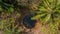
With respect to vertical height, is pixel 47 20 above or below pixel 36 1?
below

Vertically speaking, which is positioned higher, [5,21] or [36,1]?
[36,1]

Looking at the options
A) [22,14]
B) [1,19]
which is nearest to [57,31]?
[22,14]

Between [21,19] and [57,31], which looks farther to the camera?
[21,19]

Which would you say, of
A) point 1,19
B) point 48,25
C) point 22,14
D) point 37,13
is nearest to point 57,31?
point 48,25

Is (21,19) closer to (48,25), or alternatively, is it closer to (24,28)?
(24,28)

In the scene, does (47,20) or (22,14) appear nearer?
(47,20)

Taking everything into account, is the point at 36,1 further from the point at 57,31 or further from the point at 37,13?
the point at 57,31
